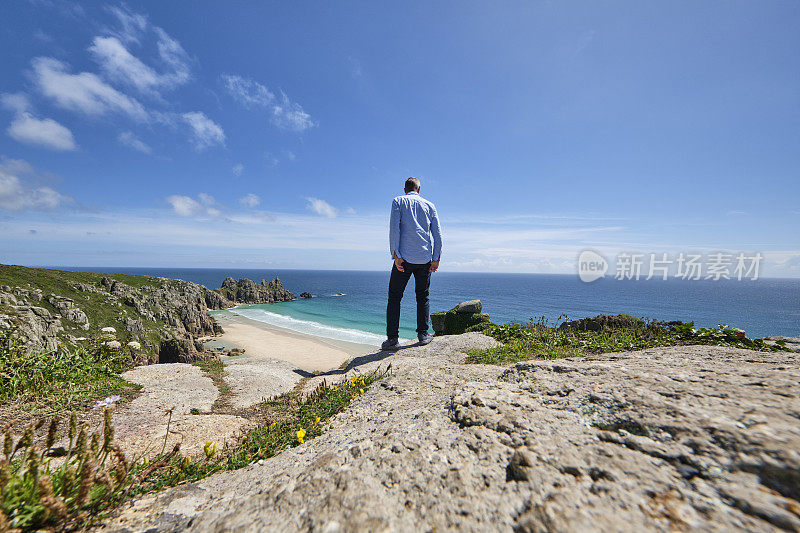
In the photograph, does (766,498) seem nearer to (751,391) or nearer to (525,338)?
(751,391)

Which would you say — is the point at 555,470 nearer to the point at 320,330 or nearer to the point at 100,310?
the point at 100,310

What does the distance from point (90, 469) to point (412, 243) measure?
17.8ft

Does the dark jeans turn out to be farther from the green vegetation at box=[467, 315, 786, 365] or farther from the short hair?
the short hair

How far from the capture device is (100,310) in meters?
19.8

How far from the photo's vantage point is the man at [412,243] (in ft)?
20.9

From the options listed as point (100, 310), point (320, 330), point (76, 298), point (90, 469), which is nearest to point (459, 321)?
point (90, 469)

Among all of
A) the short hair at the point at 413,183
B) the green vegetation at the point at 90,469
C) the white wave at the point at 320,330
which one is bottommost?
the white wave at the point at 320,330

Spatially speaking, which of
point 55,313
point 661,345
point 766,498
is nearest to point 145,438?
point 766,498

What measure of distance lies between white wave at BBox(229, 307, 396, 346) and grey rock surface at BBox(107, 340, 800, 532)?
28.3 m

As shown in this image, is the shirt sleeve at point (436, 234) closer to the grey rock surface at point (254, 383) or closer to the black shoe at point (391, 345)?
the black shoe at point (391, 345)

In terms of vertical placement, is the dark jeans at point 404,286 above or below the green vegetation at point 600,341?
above

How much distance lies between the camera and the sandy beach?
78.3 feet

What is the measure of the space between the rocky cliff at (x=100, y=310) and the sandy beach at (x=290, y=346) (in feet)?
11.1

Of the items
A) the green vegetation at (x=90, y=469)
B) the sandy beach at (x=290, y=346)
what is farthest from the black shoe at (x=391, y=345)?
the sandy beach at (x=290, y=346)
